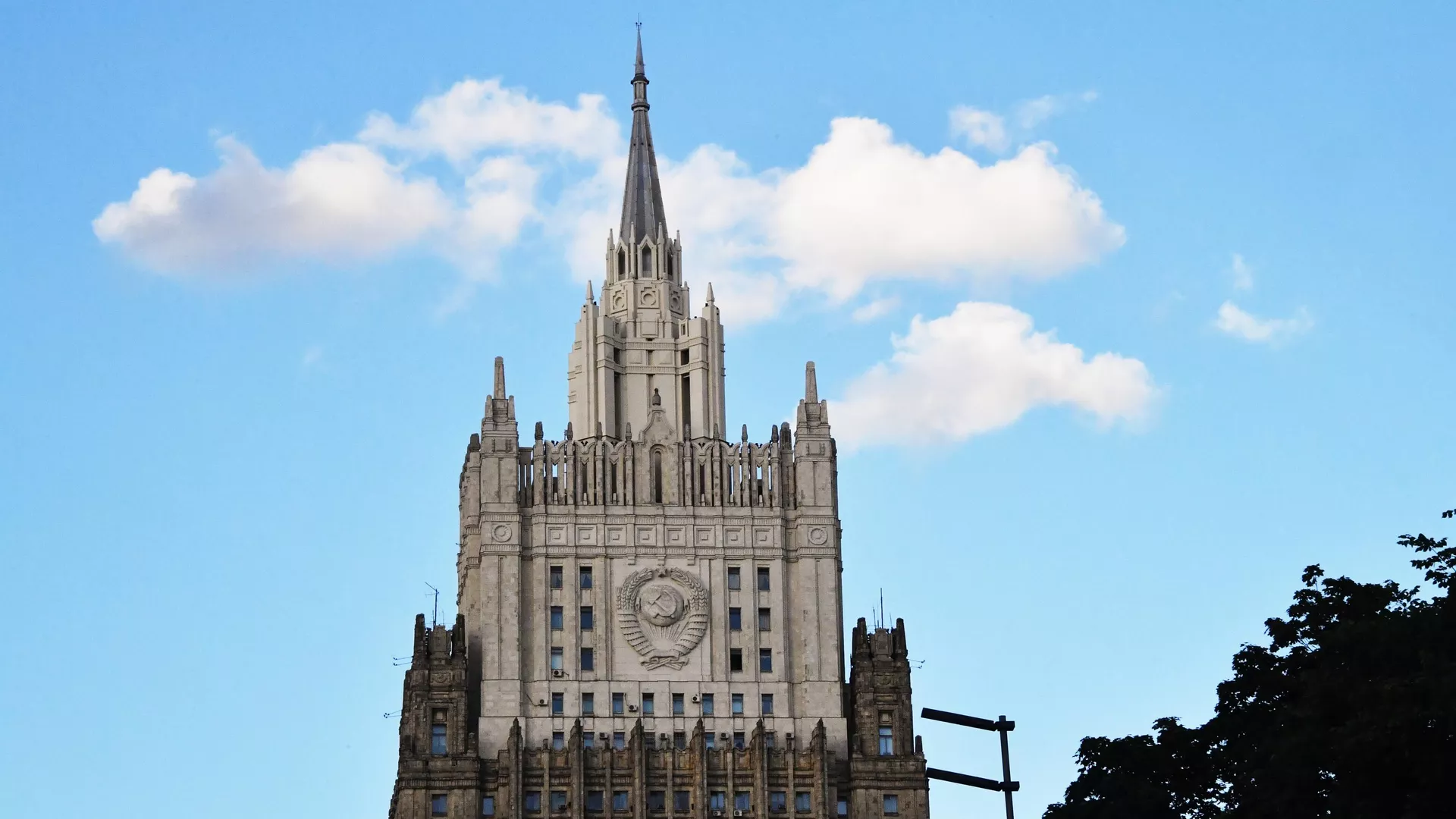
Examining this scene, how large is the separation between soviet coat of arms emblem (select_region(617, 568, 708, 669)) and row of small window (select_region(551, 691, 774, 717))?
194 cm

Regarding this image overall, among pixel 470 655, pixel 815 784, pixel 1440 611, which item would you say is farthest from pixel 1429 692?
pixel 470 655

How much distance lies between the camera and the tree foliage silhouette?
83.9 meters

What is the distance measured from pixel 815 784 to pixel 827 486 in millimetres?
16104

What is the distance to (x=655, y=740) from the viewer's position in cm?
14475

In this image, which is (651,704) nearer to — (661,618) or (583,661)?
(583,661)

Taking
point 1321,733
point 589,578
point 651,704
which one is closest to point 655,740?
point 651,704

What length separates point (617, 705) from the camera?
477 ft

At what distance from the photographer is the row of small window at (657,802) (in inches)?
5610

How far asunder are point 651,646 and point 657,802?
8.08 metres

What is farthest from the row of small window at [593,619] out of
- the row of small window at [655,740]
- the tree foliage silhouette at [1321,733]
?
the tree foliage silhouette at [1321,733]

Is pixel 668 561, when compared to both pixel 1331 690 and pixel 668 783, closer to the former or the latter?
pixel 668 783

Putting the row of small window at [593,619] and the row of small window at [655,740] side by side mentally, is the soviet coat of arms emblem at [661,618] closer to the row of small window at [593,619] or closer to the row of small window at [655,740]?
the row of small window at [593,619]

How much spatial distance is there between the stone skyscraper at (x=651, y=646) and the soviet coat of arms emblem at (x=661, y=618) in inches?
4.2

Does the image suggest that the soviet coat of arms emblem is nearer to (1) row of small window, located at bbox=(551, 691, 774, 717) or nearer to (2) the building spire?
(1) row of small window, located at bbox=(551, 691, 774, 717)
